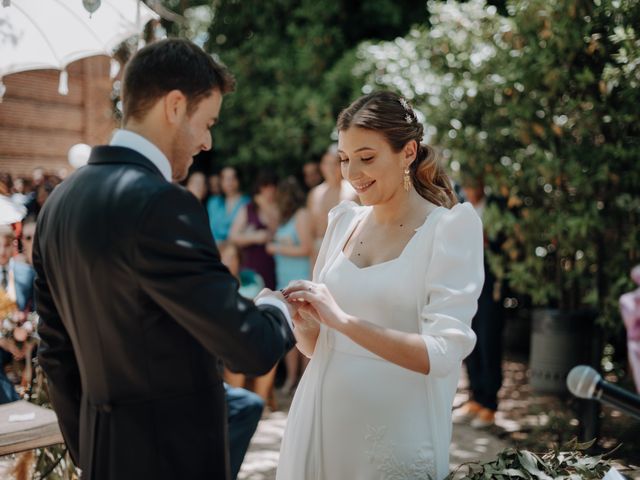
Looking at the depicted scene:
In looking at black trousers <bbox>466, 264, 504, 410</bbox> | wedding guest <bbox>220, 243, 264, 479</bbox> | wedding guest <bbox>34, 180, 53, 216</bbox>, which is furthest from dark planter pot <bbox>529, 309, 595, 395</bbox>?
wedding guest <bbox>34, 180, 53, 216</bbox>

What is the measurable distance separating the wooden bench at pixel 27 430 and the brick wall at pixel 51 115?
696 cm

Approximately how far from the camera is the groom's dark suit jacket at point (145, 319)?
1.80 m

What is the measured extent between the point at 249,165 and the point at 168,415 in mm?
9147

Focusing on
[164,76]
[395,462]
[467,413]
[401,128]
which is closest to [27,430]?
[395,462]

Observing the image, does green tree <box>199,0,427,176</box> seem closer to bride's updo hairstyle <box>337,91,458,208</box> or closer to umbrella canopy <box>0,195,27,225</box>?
umbrella canopy <box>0,195,27,225</box>

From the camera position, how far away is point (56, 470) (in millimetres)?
3916

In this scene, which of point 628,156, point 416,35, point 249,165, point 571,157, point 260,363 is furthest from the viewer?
point 249,165

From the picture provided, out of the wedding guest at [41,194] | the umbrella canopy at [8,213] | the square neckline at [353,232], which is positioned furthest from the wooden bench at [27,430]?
the wedding guest at [41,194]

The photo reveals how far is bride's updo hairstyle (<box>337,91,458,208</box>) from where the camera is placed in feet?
8.08

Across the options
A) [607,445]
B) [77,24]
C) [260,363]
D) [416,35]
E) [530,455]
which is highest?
[416,35]

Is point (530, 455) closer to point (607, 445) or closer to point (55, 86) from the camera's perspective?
point (607, 445)

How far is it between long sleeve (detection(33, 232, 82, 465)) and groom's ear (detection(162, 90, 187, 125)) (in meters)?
0.55

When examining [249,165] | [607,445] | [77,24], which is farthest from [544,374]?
[249,165]

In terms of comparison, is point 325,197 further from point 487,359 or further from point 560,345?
point 560,345
